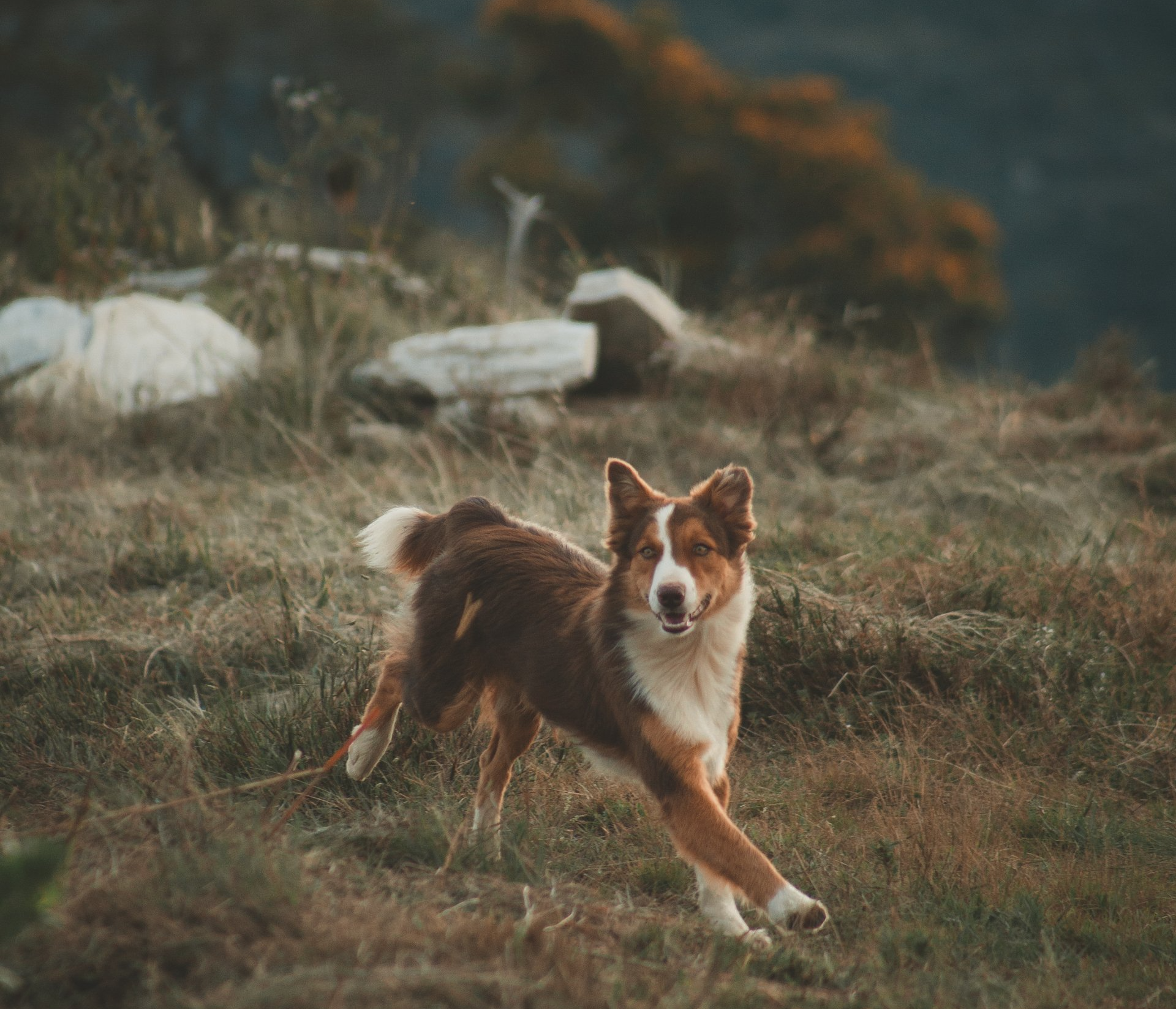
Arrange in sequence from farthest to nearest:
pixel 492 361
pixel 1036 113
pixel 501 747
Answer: pixel 1036 113
pixel 492 361
pixel 501 747

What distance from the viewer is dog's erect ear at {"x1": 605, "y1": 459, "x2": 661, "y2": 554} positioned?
12.5ft

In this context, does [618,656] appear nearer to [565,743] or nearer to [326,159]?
[565,743]

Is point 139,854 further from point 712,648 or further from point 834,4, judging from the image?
point 834,4

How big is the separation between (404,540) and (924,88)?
36142 mm

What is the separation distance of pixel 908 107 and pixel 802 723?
116ft

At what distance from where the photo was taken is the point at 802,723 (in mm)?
4996

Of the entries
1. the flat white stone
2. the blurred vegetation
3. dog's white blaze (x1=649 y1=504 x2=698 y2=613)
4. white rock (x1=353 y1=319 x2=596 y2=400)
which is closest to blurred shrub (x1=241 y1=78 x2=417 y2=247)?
white rock (x1=353 y1=319 x2=596 y2=400)

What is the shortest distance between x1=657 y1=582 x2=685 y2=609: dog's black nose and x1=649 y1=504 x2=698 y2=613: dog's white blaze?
1cm

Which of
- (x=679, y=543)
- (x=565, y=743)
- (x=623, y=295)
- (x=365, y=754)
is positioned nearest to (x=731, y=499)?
(x=679, y=543)

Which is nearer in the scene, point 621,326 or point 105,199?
point 621,326

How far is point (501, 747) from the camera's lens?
13.9 ft

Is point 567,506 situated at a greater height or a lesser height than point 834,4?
lesser

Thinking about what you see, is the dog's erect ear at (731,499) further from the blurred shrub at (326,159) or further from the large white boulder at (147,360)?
the large white boulder at (147,360)

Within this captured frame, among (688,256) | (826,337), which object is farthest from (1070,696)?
(688,256)
